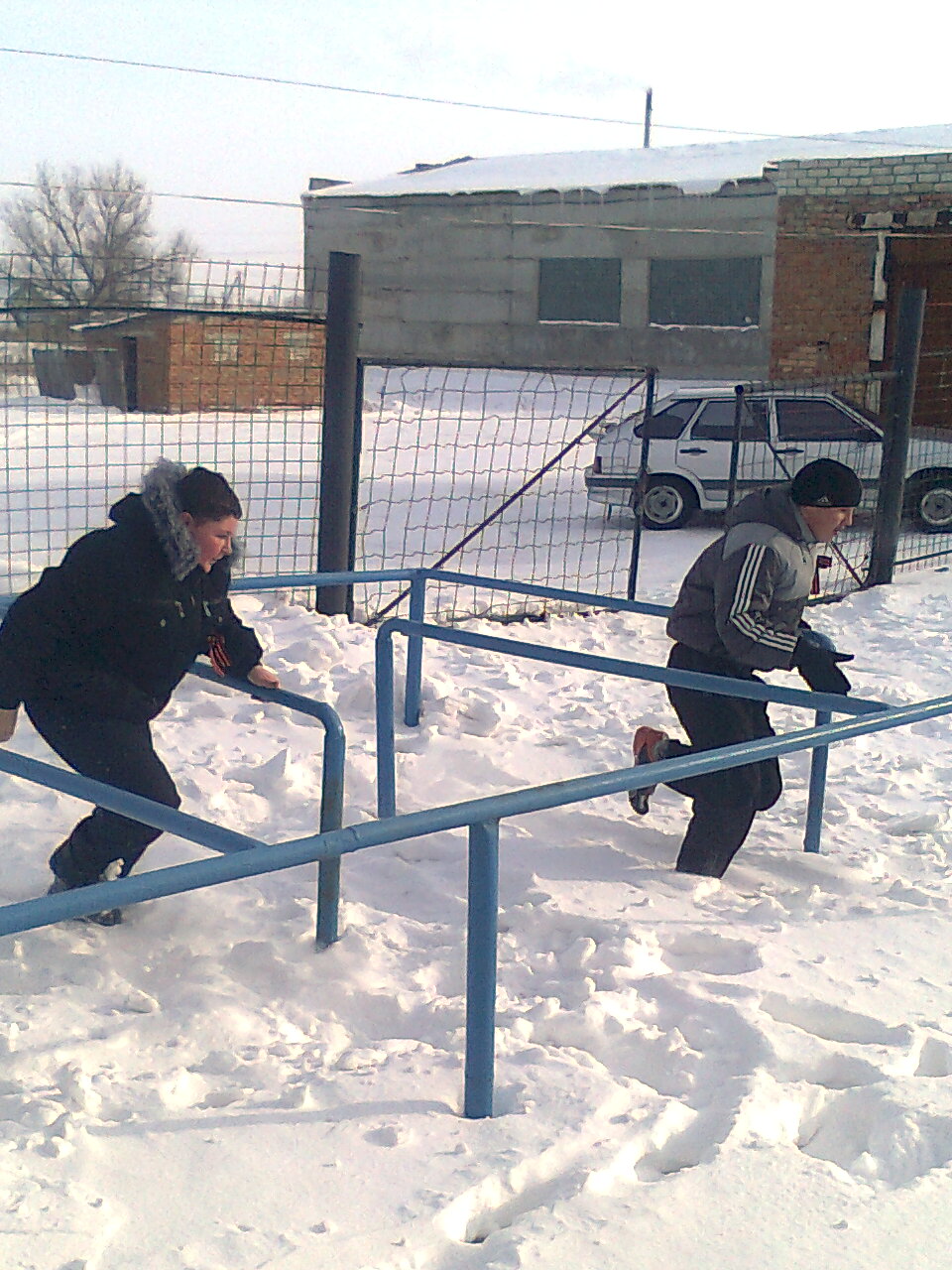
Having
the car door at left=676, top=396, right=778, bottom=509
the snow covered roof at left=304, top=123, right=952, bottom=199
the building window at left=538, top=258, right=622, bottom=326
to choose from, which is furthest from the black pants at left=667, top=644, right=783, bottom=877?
the building window at left=538, top=258, right=622, bottom=326

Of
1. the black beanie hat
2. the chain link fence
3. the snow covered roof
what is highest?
the snow covered roof

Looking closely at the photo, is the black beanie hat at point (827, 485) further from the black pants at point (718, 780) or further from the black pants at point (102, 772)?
the black pants at point (102, 772)

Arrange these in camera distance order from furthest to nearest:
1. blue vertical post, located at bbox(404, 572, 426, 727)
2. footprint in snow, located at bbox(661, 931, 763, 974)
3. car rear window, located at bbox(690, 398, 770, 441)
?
car rear window, located at bbox(690, 398, 770, 441) → blue vertical post, located at bbox(404, 572, 426, 727) → footprint in snow, located at bbox(661, 931, 763, 974)

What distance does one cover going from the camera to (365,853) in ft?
14.2

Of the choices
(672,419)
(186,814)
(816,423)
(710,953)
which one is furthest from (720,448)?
(186,814)

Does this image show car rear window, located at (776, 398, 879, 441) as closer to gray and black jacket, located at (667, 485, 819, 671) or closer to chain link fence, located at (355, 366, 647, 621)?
chain link fence, located at (355, 366, 647, 621)

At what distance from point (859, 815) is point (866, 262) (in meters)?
14.1

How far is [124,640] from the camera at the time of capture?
3.50m

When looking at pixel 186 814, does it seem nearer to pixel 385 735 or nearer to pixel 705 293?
pixel 385 735

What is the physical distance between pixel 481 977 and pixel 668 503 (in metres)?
10.3

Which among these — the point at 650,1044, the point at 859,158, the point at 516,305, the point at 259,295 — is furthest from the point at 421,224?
the point at 650,1044

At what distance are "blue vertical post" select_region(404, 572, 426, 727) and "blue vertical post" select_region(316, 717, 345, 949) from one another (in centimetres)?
206

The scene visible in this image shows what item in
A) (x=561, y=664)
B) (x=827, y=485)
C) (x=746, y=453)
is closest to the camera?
(x=827, y=485)

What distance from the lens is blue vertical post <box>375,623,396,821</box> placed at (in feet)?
15.6
